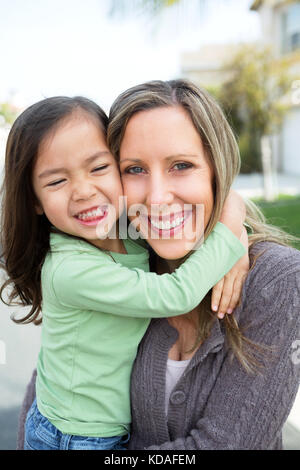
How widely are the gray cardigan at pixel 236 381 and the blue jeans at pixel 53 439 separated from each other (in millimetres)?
96

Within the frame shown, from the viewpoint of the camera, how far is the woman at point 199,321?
4.58 feet

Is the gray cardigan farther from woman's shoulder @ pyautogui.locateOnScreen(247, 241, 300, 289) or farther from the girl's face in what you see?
the girl's face

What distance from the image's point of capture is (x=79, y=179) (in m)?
1.67

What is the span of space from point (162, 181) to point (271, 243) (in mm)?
416

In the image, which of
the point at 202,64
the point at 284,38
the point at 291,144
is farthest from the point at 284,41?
the point at 202,64

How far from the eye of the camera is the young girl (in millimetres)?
1562

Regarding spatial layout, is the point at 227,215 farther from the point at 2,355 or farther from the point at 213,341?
the point at 2,355

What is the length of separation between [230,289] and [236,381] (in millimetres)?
273

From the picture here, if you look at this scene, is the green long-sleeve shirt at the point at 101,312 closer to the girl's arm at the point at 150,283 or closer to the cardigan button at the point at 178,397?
the girl's arm at the point at 150,283

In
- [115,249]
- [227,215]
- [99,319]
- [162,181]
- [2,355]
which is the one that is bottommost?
[2,355]

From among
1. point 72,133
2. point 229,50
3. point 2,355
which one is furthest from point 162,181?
point 229,50

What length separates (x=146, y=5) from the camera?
15.5 ft

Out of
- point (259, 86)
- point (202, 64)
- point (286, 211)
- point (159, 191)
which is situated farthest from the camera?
point (202, 64)

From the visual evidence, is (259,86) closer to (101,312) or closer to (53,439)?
(101,312)
